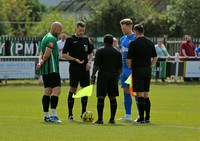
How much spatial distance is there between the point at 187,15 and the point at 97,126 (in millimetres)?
28164

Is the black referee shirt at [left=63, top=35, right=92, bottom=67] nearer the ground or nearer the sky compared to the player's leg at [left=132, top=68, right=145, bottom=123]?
nearer the sky

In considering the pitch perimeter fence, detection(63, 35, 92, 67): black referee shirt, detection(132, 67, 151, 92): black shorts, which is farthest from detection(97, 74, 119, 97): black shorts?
the pitch perimeter fence

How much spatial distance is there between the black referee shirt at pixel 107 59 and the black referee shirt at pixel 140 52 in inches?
12.4

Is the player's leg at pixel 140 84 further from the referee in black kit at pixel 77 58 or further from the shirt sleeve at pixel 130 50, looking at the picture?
the referee in black kit at pixel 77 58

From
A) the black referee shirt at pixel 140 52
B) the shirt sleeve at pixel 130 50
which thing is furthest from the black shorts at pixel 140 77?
the shirt sleeve at pixel 130 50

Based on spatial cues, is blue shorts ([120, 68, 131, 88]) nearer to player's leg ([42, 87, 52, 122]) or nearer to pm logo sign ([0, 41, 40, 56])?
player's leg ([42, 87, 52, 122])

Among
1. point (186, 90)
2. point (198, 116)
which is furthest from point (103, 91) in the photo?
point (186, 90)

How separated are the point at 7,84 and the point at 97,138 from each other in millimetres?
15511

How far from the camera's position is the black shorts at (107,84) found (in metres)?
10.7

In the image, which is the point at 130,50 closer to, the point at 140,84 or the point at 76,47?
the point at 140,84

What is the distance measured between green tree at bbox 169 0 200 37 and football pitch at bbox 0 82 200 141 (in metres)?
19.1

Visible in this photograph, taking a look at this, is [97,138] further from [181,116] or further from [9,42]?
[9,42]

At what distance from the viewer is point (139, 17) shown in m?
39.4

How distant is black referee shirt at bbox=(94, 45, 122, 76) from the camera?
10.6 meters
